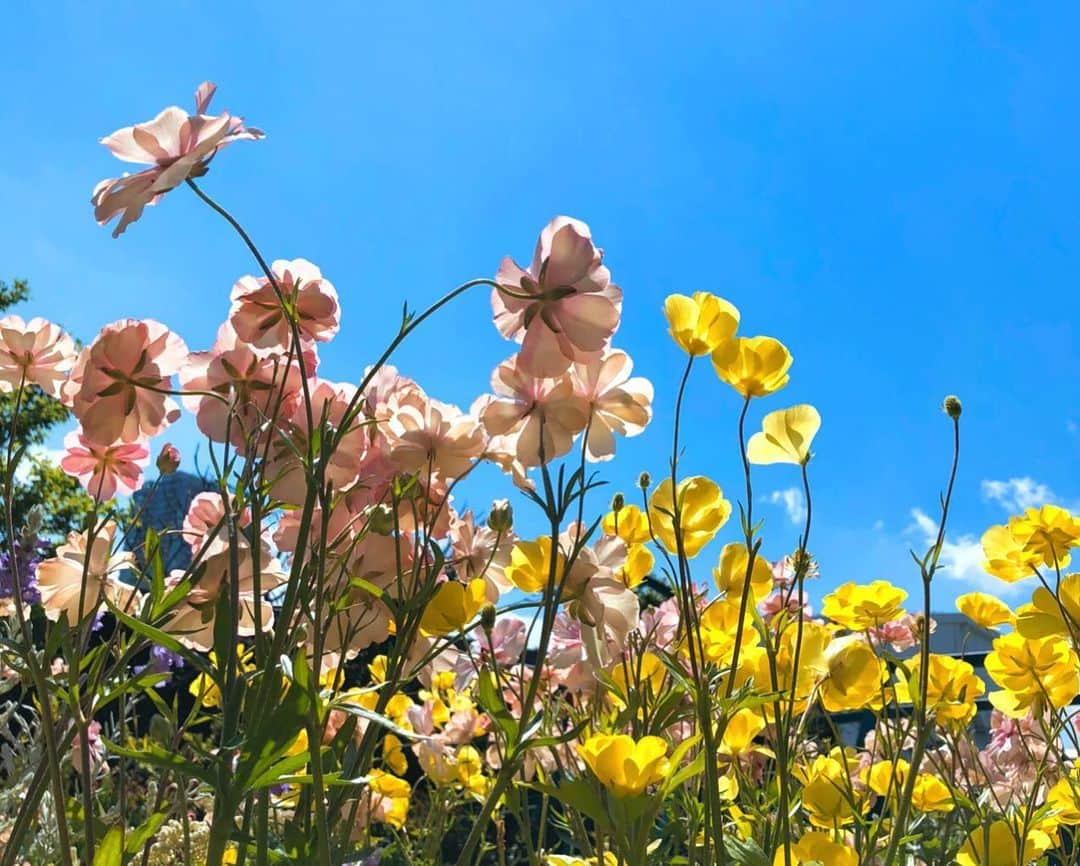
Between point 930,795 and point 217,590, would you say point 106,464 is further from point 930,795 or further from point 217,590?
point 930,795

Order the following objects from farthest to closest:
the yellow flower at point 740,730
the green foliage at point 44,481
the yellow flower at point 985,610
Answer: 1. the green foliage at point 44,481
2. the yellow flower at point 985,610
3. the yellow flower at point 740,730

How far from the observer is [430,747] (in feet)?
5.65

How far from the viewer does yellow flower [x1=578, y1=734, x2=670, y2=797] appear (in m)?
0.85

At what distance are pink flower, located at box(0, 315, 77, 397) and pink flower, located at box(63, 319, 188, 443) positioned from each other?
0.96 ft

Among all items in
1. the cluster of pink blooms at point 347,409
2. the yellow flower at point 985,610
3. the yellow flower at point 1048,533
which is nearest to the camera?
the cluster of pink blooms at point 347,409

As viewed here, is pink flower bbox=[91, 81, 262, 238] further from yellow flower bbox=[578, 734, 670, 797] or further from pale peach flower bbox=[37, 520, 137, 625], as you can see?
yellow flower bbox=[578, 734, 670, 797]

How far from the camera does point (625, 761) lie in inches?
34.0

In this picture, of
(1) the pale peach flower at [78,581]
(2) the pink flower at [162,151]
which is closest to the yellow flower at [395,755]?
(1) the pale peach flower at [78,581]

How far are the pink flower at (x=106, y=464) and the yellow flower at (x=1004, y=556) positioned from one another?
4.10 feet

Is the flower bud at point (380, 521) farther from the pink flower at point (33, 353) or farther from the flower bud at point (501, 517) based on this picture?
the pink flower at point (33, 353)

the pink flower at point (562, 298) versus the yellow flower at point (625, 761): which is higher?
the pink flower at point (562, 298)

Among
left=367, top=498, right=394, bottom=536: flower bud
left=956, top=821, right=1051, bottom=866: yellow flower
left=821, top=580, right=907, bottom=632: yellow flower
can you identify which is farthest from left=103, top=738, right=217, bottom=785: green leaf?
left=821, top=580, right=907, bottom=632: yellow flower

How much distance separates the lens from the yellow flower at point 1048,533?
4.76 feet

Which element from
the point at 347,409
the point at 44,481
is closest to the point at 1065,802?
the point at 347,409
